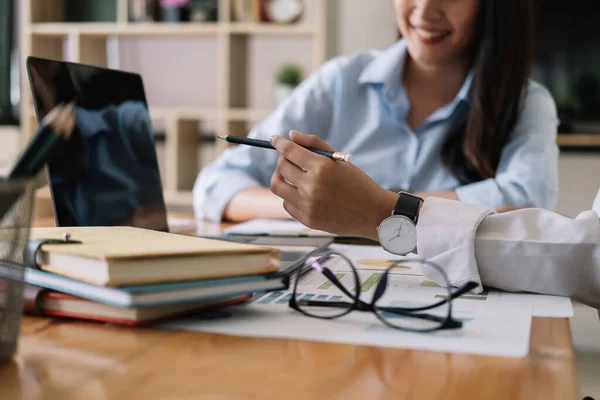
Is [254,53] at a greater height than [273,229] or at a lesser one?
greater

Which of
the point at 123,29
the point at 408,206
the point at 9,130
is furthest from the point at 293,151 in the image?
the point at 9,130

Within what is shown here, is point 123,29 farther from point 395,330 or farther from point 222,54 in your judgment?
point 395,330

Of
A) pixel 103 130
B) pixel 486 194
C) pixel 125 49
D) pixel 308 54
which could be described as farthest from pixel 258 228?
pixel 125 49

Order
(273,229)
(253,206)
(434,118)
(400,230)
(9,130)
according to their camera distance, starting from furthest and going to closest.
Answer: (9,130) → (434,118) → (253,206) → (273,229) → (400,230)

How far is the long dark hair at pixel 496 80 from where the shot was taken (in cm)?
164

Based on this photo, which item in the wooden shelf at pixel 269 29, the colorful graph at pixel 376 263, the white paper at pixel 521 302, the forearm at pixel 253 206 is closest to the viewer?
the white paper at pixel 521 302

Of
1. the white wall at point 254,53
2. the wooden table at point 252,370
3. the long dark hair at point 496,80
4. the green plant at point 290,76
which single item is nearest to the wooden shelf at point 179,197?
the white wall at point 254,53

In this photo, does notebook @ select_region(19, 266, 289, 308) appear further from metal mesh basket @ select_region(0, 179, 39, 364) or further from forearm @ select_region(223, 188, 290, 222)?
forearm @ select_region(223, 188, 290, 222)

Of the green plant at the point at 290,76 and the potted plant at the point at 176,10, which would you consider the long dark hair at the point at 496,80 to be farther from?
the potted plant at the point at 176,10

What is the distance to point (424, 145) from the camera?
1.78 metres

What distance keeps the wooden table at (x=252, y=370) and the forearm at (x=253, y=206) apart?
0.87 metres

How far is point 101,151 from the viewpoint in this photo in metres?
1.05

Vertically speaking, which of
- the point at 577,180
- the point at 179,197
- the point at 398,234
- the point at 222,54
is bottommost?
the point at 179,197

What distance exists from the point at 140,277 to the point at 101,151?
1.61ft
